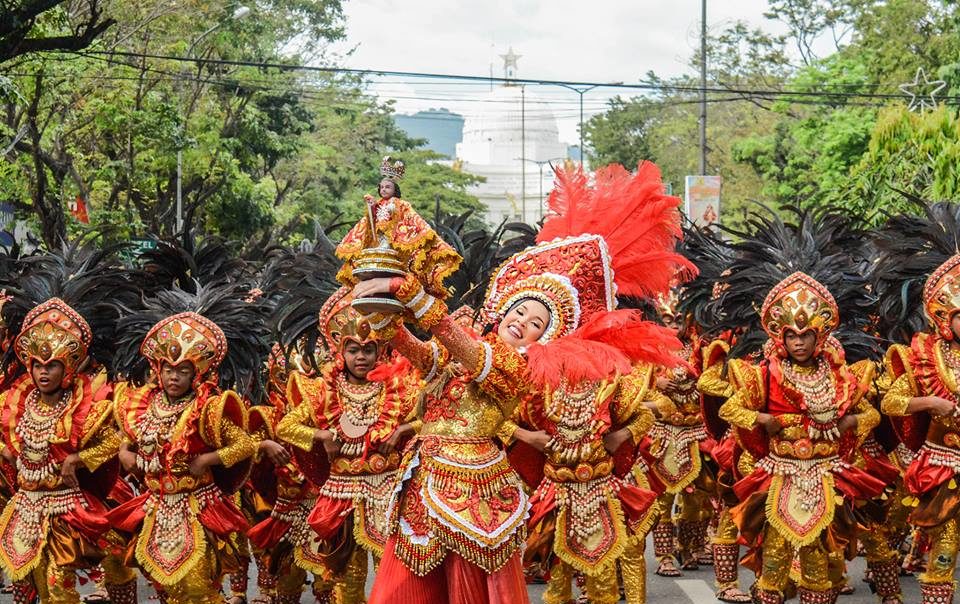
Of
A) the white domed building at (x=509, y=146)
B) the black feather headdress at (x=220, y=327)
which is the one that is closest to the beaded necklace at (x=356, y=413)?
the black feather headdress at (x=220, y=327)

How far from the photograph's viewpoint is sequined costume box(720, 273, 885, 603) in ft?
26.7

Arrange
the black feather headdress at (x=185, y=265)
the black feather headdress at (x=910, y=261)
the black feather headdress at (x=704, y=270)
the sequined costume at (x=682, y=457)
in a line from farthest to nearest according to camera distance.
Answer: the sequined costume at (x=682, y=457)
the black feather headdress at (x=704, y=270)
the black feather headdress at (x=185, y=265)
the black feather headdress at (x=910, y=261)

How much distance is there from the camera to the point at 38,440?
805 centimetres

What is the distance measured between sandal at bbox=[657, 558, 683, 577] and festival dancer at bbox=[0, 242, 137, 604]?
13.1 feet

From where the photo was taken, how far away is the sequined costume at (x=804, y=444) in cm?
813

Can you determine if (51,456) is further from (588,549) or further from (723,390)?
(723,390)

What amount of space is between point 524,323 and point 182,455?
2.57m

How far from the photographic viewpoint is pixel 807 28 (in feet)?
135

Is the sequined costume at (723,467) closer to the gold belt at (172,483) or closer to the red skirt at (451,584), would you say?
the gold belt at (172,483)

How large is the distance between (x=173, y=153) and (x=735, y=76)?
83.1 feet

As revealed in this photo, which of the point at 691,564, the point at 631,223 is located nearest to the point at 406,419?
the point at 631,223

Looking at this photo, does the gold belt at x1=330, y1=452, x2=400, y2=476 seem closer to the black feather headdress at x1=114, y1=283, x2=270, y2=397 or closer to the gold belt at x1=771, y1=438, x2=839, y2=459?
the black feather headdress at x1=114, y1=283, x2=270, y2=397

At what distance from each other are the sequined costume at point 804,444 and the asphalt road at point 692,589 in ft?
4.55

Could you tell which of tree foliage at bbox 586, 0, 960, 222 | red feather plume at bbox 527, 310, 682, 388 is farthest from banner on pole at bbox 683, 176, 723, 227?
red feather plume at bbox 527, 310, 682, 388
